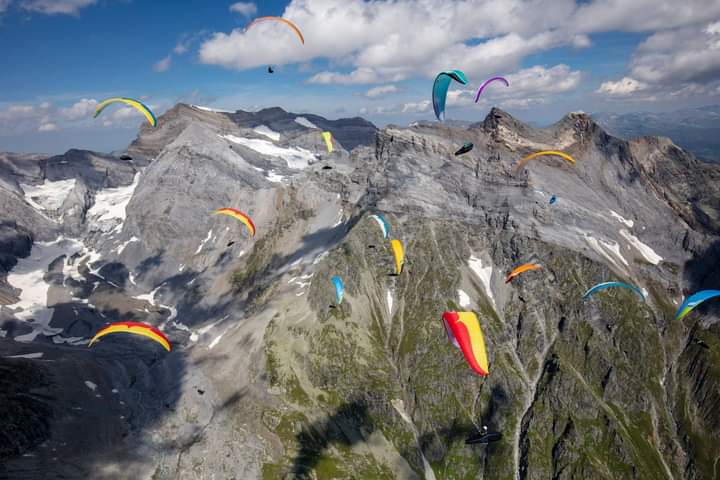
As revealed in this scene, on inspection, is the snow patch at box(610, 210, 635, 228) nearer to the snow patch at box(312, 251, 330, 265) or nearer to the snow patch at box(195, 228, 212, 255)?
the snow patch at box(312, 251, 330, 265)

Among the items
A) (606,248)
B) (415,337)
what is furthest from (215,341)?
(606,248)

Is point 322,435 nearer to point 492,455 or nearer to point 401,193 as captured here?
point 492,455

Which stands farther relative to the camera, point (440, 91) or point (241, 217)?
point (241, 217)

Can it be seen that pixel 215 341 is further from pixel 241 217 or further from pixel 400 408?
Result: pixel 241 217

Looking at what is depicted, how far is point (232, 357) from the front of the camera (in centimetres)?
10038

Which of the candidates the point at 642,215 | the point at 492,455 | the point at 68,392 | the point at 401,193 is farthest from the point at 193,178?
the point at 642,215

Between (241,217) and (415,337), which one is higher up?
(241,217)

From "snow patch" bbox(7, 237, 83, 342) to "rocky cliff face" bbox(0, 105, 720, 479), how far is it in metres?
1.13

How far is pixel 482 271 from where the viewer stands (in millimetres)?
121125

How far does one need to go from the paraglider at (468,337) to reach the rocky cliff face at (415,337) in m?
57.6

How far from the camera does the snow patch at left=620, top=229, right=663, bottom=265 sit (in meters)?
118

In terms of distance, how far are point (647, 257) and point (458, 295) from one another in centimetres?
5690

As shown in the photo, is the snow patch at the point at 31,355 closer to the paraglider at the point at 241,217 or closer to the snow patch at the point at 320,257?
the snow patch at the point at 320,257

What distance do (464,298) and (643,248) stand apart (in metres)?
56.2
